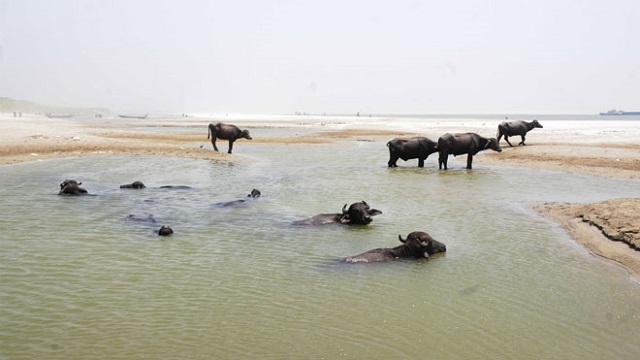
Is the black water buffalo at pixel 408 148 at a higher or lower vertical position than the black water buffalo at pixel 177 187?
higher

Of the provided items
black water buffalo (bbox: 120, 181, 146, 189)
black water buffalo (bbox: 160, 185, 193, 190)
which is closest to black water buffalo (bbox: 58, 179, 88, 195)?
black water buffalo (bbox: 120, 181, 146, 189)

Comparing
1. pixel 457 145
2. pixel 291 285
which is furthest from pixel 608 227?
pixel 457 145

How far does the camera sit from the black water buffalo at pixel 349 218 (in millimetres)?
12414

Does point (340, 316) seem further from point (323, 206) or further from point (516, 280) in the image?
point (323, 206)

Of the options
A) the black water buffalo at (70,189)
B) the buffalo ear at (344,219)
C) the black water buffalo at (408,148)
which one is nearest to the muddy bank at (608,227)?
the buffalo ear at (344,219)

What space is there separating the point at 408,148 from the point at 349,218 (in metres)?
14.7

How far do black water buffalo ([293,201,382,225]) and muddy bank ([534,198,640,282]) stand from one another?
499 cm

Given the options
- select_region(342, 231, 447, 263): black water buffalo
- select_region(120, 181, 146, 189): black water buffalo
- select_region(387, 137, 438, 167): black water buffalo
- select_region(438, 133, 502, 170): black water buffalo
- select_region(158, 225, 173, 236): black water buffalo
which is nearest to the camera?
select_region(342, 231, 447, 263): black water buffalo

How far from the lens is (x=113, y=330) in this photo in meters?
6.12

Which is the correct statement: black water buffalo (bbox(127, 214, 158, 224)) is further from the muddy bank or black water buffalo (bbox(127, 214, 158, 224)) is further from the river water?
the muddy bank

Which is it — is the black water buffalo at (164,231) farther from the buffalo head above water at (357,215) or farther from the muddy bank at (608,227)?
the muddy bank at (608,227)

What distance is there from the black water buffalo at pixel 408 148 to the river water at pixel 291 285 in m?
10.3

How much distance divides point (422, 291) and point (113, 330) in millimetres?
4637

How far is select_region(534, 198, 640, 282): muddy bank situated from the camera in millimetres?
9680
